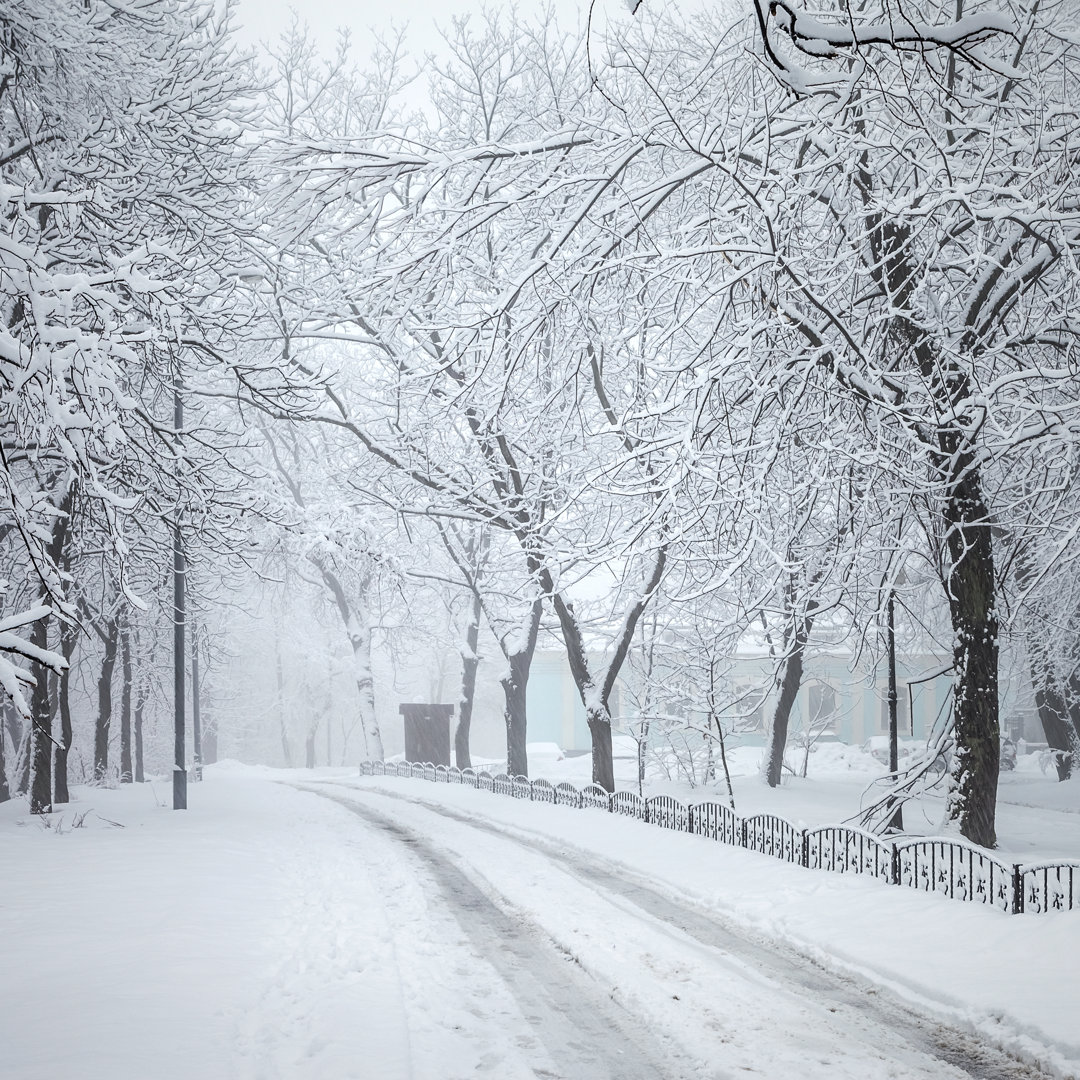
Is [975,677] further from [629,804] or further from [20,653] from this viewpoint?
[20,653]

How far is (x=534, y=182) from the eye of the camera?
8.52 metres

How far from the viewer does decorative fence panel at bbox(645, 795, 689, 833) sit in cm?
1595

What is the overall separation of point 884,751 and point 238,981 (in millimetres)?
38236

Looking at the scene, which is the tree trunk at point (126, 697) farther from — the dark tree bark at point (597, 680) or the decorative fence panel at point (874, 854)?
the decorative fence panel at point (874, 854)

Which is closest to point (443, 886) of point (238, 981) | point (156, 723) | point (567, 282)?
point (238, 981)

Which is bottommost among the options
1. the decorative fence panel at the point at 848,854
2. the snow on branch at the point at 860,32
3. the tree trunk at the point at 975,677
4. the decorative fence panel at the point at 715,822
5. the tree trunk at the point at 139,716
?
the tree trunk at the point at 139,716

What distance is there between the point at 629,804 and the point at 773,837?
581cm

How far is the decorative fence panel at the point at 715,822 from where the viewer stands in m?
14.1

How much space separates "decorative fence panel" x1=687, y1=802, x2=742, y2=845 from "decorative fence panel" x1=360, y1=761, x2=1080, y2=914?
0.01m

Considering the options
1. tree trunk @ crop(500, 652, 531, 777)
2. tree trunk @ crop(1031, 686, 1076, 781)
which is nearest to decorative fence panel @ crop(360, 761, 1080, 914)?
tree trunk @ crop(500, 652, 531, 777)

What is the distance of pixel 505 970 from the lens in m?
7.63

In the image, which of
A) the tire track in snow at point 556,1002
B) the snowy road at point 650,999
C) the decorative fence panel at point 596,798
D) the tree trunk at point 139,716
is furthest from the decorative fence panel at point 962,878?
the tree trunk at point 139,716

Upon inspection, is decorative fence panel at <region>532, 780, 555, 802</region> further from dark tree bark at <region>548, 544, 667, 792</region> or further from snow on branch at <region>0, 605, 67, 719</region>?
snow on branch at <region>0, 605, 67, 719</region>

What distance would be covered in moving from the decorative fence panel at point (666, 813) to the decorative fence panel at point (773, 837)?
2243 mm
